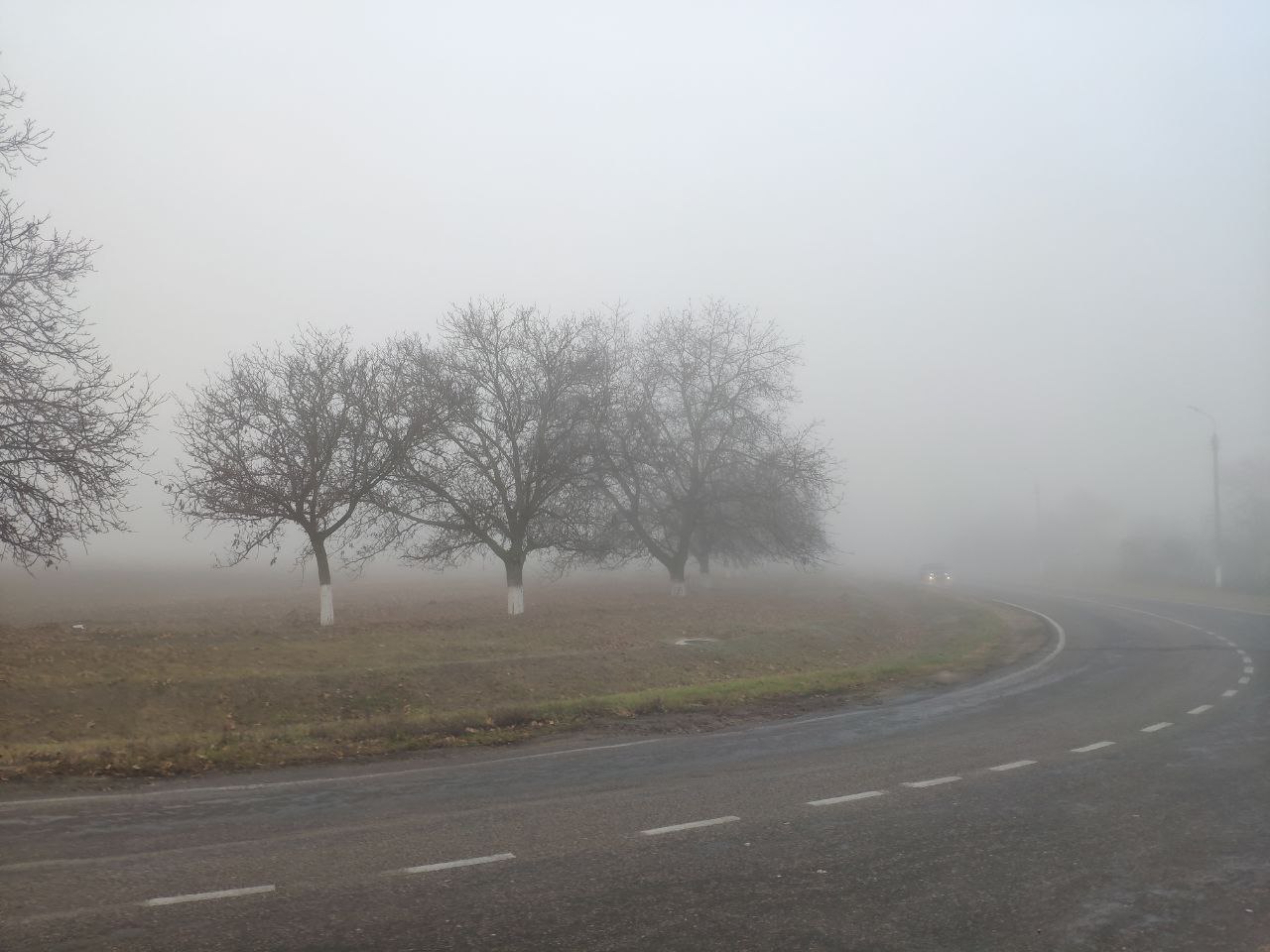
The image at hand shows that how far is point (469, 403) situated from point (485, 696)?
527 inches

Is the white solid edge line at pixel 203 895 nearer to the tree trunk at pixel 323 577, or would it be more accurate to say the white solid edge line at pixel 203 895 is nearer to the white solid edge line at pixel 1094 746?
the white solid edge line at pixel 1094 746

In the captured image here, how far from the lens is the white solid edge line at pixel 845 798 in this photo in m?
8.55

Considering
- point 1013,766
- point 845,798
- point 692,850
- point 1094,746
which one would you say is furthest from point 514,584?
point 692,850

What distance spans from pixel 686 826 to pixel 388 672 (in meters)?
11.0

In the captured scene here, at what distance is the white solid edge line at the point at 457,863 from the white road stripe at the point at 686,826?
119 centimetres

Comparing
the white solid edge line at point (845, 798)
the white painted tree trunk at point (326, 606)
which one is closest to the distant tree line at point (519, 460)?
the white painted tree trunk at point (326, 606)

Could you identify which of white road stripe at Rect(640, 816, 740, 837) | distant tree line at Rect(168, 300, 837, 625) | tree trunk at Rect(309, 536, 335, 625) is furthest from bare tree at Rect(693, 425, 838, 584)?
white road stripe at Rect(640, 816, 740, 837)

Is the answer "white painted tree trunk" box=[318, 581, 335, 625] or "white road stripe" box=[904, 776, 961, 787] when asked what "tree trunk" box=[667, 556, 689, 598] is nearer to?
"white painted tree trunk" box=[318, 581, 335, 625]

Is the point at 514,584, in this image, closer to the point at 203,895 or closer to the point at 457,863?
the point at 457,863

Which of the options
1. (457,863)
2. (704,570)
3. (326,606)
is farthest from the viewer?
(704,570)

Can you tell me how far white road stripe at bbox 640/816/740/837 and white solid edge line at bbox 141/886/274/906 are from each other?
287 centimetres

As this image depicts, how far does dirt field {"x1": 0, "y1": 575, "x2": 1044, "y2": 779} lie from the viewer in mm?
12750

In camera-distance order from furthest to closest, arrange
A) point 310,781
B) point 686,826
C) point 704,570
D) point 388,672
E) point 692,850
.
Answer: point 704,570 → point 388,672 → point 310,781 → point 686,826 → point 692,850

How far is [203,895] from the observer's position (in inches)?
238
